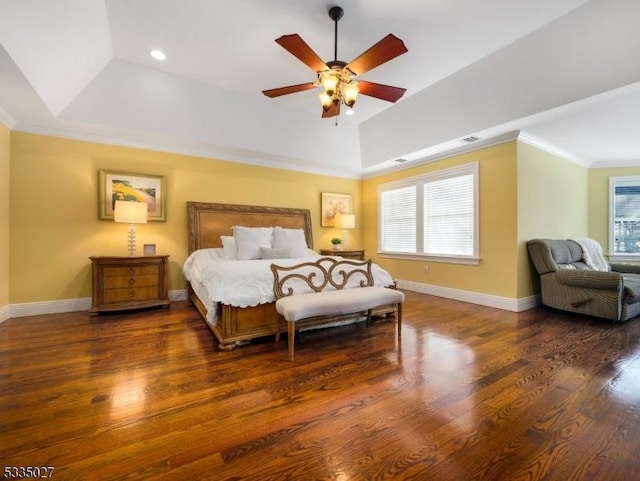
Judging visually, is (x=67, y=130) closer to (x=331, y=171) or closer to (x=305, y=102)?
(x=305, y=102)

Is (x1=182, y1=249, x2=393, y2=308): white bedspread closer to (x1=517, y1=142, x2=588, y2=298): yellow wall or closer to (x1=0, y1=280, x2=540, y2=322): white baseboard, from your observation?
(x1=0, y1=280, x2=540, y2=322): white baseboard

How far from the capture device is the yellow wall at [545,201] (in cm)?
407

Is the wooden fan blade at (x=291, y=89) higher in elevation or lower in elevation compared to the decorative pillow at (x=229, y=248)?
higher

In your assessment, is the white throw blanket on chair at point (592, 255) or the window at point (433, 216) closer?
the white throw blanket on chair at point (592, 255)

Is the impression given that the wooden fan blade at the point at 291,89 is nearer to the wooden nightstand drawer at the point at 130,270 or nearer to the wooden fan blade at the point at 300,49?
the wooden fan blade at the point at 300,49

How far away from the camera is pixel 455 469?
1.29 meters

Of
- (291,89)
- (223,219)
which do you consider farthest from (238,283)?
(223,219)

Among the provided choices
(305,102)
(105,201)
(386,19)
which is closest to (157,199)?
(105,201)

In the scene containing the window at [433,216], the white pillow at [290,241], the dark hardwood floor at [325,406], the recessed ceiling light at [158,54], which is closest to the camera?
the dark hardwood floor at [325,406]

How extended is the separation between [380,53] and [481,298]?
3800mm

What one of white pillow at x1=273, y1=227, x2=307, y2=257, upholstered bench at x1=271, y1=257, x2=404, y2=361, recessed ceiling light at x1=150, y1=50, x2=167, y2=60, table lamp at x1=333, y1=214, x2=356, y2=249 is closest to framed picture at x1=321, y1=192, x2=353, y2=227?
table lamp at x1=333, y1=214, x2=356, y2=249

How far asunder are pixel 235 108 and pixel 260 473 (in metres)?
4.27

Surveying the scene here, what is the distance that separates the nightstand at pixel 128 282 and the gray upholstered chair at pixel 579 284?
538 cm

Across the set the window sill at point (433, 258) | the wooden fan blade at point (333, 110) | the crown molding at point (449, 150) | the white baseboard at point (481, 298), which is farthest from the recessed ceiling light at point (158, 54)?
the white baseboard at point (481, 298)
